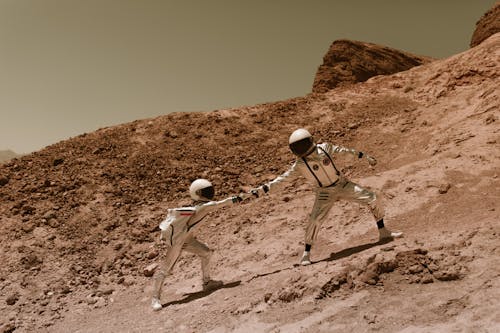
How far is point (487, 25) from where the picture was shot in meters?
19.5

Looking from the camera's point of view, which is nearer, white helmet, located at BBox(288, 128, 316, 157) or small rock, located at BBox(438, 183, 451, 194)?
white helmet, located at BBox(288, 128, 316, 157)

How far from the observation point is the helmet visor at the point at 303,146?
616 centimetres

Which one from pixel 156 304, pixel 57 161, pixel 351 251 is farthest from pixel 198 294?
pixel 57 161

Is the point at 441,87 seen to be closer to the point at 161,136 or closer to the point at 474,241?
the point at 161,136

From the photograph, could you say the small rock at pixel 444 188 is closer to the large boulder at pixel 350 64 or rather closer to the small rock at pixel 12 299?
the small rock at pixel 12 299

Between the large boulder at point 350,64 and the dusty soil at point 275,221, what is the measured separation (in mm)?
4708

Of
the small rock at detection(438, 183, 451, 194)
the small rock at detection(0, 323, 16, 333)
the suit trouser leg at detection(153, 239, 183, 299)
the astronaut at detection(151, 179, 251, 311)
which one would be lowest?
the small rock at detection(438, 183, 451, 194)

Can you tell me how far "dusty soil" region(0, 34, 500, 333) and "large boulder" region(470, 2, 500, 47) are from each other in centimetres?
445

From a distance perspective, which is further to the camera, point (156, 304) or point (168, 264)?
point (168, 264)

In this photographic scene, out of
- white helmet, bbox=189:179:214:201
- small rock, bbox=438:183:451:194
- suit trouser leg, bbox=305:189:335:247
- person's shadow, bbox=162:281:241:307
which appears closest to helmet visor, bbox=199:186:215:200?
white helmet, bbox=189:179:214:201

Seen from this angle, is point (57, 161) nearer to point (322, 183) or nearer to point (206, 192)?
point (206, 192)

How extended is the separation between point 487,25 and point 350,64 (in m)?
5.84

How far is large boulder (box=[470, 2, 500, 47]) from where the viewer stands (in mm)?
19031

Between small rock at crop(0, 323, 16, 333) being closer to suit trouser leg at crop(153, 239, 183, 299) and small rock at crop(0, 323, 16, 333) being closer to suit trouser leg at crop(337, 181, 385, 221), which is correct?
suit trouser leg at crop(153, 239, 183, 299)
